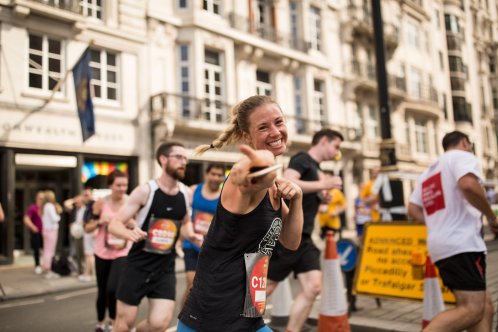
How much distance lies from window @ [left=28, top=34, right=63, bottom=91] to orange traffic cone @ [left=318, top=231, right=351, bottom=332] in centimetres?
1249

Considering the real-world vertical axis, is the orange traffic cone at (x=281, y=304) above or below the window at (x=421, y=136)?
below

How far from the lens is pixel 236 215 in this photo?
6.13ft

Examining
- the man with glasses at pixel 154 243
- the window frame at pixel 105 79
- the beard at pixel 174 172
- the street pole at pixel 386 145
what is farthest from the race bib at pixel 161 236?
the window frame at pixel 105 79

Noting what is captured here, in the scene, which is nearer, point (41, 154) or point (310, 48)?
point (41, 154)

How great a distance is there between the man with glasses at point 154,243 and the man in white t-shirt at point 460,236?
2097mm

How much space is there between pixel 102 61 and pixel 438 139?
27.3 m

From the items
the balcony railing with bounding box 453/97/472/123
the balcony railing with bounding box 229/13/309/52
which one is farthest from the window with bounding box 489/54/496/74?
the balcony railing with bounding box 229/13/309/52

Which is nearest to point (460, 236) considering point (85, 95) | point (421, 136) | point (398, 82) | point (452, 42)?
point (85, 95)

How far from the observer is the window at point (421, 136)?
33656 mm

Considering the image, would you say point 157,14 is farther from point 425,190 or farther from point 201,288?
point 201,288

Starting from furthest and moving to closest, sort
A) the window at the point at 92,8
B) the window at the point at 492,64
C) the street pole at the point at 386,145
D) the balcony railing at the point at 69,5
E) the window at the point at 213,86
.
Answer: the window at the point at 492,64
the window at the point at 213,86
the window at the point at 92,8
the balcony railing at the point at 69,5
the street pole at the point at 386,145

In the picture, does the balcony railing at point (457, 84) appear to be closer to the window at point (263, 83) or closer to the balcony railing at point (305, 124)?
the balcony railing at point (305, 124)

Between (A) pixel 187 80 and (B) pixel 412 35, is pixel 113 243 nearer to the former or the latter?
(A) pixel 187 80

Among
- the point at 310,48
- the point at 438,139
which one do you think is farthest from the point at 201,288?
the point at 438,139
